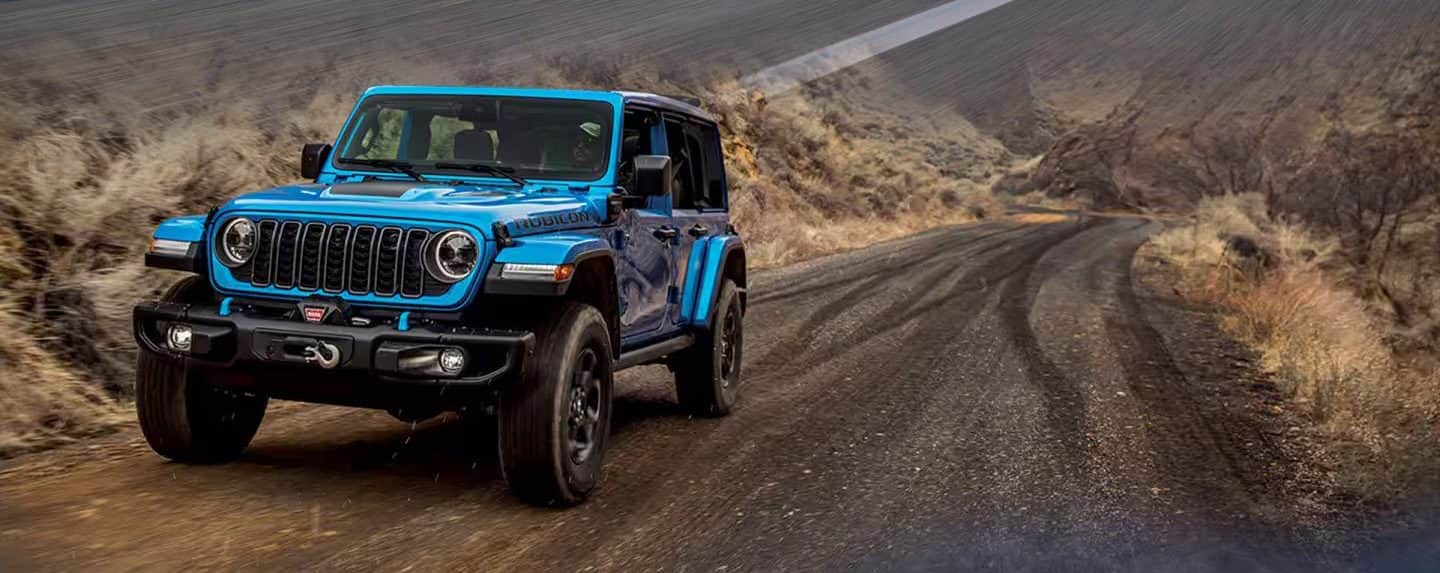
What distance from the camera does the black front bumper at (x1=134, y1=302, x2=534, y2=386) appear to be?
5.10 meters

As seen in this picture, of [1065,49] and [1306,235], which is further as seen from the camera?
[1065,49]

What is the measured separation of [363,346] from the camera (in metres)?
5.11

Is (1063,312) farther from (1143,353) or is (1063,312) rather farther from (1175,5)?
(1175,5)

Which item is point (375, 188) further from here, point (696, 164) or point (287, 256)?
point (696, 164)

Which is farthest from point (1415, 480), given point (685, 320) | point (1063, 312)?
point (1063, 312)

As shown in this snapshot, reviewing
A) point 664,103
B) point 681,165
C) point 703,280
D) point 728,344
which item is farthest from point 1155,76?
point 664,103

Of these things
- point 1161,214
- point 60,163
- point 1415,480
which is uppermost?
point 60,163

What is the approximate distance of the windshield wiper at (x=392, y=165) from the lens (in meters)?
6.51

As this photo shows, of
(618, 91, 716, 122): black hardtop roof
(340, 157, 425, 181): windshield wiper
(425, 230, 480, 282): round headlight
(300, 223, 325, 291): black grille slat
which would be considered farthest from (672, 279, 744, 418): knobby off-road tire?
(300, 223, 325, 291): black grille slat

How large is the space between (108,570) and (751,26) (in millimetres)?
59634

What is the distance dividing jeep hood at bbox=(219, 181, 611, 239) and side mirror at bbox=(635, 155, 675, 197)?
221 mm

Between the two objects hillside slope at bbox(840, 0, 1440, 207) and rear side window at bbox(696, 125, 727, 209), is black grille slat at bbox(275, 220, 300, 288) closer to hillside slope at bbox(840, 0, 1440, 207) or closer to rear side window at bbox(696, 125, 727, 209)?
rear side window at bbox(696, 125, 727, 209)

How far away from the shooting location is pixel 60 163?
918 cm

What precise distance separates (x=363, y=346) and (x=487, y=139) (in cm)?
192
